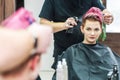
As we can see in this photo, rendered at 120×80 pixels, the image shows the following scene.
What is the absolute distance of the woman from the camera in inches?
80.7

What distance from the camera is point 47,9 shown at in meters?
2.22

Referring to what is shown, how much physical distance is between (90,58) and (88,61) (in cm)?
3

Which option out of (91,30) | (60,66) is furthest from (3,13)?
(60,66)

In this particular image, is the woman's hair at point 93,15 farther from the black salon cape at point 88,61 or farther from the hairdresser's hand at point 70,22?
the black salon cape at point 88,61

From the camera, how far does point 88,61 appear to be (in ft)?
7.00

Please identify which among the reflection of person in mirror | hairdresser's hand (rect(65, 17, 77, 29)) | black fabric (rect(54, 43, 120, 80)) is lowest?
black fabric (rect(54, 43, 120, 80))

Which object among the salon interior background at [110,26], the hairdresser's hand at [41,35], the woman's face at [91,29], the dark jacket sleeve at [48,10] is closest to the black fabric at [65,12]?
the dark jacket sleeve at [48,10]

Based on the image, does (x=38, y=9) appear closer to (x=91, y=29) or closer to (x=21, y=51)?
(x=91, y=29)

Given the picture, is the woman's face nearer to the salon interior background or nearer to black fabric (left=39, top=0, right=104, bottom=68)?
black fabric (left=39, top=0, right=104, bottom=68)

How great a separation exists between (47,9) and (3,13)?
A: 538 mm

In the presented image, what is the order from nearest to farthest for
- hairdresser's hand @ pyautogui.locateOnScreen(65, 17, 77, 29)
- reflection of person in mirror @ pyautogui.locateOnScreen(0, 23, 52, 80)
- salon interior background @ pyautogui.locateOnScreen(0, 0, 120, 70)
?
reflection of person in mirror @ pyautogui.locateOnScreen(0, 23, 52, 80), hairdresser's hand @ pyautogui.locateOnScreen(65, 17, 77, 29), salon interior background @ pyautogui.locateOnScreen(0, 0, 120, 70)

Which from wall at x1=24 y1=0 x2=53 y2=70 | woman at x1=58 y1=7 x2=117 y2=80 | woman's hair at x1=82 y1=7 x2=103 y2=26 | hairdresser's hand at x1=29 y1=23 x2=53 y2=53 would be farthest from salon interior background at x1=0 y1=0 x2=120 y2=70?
hairdresser's hand at x1=29 y1=23 x2=53 y2=53

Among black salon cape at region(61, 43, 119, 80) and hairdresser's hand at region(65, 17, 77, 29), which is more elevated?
hairdresser's hand at region(65, 17, 77, 29)

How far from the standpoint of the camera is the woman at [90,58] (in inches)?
80.7
